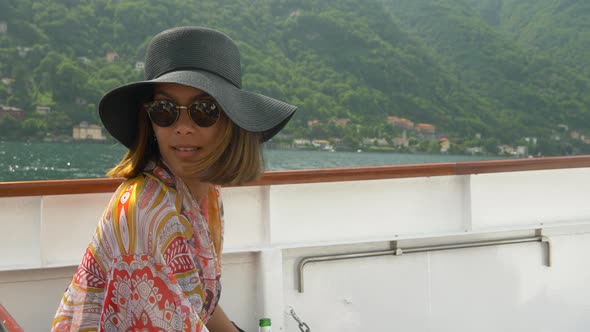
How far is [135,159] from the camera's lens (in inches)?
48.6

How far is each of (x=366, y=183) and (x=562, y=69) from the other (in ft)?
188

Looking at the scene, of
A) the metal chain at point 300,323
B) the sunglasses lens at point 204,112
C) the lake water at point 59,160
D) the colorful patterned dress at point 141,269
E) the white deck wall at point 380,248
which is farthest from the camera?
the lake water at point 59,160

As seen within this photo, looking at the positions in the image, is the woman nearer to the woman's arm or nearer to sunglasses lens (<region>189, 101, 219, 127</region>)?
sunglasses lens (<region>189, 101, 219, 127</region>)

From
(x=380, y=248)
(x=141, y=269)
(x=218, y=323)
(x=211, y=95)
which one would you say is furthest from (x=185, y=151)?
(x=380, y=248)

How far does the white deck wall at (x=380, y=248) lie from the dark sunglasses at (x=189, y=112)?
1.01 meters

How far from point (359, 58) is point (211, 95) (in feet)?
162

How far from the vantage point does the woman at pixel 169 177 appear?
3.45 ft

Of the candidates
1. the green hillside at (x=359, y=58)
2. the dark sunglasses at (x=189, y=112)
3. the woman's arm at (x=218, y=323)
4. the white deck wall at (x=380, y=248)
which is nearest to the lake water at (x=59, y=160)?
the green hillside at (x=359, y=58)

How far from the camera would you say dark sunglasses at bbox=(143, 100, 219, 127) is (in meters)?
1.18

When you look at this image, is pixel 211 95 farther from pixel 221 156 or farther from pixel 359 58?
pixel 359 58

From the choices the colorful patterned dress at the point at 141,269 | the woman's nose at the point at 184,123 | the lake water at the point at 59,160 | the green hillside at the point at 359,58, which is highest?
the green hillside at the point at 359,58

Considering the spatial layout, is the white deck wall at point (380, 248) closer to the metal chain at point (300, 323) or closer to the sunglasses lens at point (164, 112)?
the metal chain at point (300, 323)

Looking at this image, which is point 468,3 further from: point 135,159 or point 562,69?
point 135,159

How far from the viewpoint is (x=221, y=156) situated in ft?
4.11
